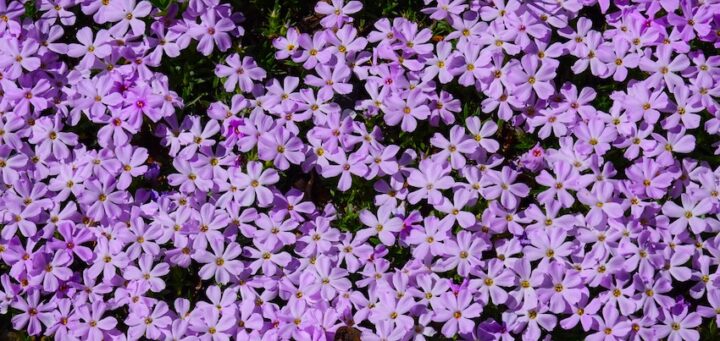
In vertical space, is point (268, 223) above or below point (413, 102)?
below

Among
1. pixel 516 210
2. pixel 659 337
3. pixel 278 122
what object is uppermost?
pixel 278 122

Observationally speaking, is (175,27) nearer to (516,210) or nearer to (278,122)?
(278,122)

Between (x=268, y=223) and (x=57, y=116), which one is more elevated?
(x=57, y=116)

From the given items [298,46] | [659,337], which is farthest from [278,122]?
[659,337]

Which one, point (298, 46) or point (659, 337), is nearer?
point (659, 337)

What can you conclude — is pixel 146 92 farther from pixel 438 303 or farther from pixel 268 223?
pixel 438 303

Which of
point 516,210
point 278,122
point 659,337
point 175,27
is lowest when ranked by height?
point 659,337

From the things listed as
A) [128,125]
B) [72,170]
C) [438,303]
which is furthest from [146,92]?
[438,303]
